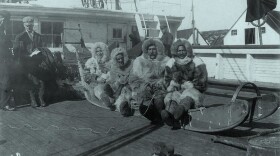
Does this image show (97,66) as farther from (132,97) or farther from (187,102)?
(187,102)

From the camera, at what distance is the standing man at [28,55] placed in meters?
8.43

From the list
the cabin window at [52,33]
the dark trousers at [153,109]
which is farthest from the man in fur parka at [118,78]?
the cabin window at [52,33]

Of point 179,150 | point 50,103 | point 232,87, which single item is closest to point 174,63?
point 179,150

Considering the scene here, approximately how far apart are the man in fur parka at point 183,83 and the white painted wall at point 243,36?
29543 mm

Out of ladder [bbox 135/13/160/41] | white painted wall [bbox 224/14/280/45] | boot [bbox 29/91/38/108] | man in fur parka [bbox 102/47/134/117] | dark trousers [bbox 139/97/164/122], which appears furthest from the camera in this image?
white painted wall [bbox 224/14/280/45]

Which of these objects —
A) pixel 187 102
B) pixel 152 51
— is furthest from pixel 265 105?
pixel 152 51

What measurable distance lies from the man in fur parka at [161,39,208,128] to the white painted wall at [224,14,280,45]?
29.5 metres

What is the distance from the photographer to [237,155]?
4.41 m

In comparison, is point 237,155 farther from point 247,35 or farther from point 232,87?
point 247,35

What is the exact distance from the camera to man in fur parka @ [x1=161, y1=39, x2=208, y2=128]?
575 cm

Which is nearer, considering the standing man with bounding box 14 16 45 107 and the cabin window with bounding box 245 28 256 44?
the standing man with bounding box 14 16 45 107

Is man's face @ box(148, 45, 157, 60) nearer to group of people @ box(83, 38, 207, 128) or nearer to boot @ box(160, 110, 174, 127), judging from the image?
group of people @ box(83, 38, 207, 128)

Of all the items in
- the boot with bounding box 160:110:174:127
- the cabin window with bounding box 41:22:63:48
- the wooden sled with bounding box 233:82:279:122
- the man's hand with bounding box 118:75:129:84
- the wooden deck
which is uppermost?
the cabin window with bounding box 41:22:63:48

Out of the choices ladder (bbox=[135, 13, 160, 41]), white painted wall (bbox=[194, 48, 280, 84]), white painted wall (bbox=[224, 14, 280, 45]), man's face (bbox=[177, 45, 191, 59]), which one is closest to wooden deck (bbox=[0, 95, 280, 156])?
man's face (bbox=[177, 45, 191, 59])
